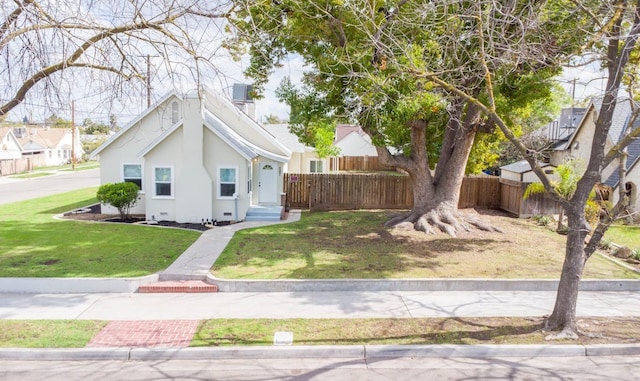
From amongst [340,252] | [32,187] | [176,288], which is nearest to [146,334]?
[176,288]

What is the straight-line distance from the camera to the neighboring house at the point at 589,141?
737 inches

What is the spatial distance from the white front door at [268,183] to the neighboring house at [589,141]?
38.2 feet

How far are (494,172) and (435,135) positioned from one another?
71.4ft

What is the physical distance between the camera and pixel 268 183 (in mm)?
19938

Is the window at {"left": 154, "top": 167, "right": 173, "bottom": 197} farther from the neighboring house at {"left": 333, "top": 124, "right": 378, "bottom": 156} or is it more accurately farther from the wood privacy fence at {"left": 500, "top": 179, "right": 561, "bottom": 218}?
the neighboring house at {"left": 333, "top": 124, "right": 378, "bottom": 156}

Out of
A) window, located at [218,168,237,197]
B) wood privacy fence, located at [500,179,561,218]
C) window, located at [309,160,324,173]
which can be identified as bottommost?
wood privacy fence, located at [500,179,561,218]

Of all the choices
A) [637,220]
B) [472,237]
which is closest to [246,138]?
[472,237]

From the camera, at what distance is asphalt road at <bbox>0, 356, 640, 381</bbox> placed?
603 centimetres

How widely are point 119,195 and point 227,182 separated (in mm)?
3941

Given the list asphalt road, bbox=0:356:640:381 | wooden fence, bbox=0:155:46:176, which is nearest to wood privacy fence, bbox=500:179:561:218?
asphalt road, bbox=0:356:640:381

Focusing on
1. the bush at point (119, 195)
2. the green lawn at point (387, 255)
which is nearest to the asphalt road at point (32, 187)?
the bush at point (119, 195)

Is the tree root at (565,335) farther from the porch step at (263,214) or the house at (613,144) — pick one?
the porch step at (263,214)

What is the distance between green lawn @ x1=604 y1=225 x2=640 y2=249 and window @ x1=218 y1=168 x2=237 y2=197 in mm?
13048

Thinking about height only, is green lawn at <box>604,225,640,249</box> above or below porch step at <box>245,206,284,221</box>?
below
